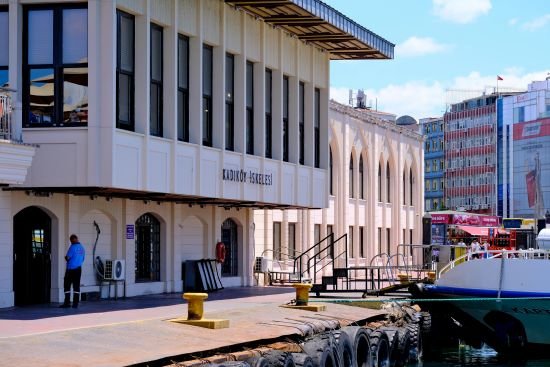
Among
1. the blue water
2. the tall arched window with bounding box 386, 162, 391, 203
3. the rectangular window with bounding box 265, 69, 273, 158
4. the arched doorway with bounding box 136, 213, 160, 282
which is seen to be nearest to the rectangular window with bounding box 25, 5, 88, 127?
the arched doorway with bounding box 136, 213, 160, 282

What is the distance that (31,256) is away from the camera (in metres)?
26.8

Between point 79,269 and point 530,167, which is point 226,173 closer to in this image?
point 79,269

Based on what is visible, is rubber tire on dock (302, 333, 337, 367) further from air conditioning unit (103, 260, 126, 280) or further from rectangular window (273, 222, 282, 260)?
rectangular window (273, 222, 282, 260)

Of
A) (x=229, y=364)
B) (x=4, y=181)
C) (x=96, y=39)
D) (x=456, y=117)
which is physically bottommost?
(x=229, y=364)

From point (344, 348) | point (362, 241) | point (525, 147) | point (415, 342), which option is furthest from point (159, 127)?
point (525, 147)

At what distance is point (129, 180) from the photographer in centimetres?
2611

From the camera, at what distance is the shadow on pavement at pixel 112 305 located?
2333 centimetres

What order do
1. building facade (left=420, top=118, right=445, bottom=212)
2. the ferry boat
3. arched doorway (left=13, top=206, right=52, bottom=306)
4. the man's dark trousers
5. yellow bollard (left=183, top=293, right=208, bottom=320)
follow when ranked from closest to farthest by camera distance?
yellow bollard (left=183, top=293, right=208, bottom=320), the man's dark trousers, arched doorway (left=13, top=206, right=52, bottom=306), the ferry boat, building facade (left=420, top=118, right=445, bottom=212)

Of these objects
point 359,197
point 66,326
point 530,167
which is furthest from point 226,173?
point 530,167

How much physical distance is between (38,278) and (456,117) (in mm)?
124969

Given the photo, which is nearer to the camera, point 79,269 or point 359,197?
point 79,269

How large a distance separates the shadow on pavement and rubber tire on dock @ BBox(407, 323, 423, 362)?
4984 millimetres

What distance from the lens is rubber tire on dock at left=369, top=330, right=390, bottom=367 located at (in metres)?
23.7

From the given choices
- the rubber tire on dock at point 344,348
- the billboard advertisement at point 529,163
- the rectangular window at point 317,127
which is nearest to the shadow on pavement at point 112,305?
the rubber tire on dock at point 344,348
